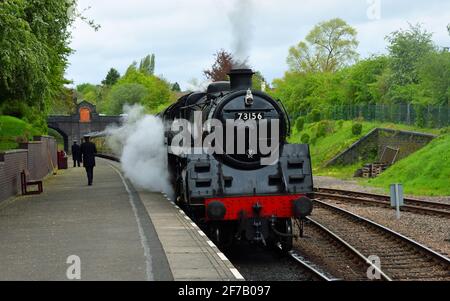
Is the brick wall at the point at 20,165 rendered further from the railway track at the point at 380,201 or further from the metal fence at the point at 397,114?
the metal fence at the point at 397,114

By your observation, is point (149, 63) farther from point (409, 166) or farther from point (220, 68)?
point (409, 166)

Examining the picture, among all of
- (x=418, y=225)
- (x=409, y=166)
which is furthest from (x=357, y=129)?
(x=418, y=225)

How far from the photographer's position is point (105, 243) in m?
10.9

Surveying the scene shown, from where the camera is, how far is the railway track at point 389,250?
35.6ft

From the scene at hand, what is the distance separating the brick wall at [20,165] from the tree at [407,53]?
2608 centimetres

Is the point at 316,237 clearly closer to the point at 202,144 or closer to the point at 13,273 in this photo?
the point at 202,144

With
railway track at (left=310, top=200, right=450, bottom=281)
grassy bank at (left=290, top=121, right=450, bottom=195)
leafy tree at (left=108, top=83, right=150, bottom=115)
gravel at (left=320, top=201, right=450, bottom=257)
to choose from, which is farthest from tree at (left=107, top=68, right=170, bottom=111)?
railway track at (left=310, top=200, right=450, bottom=281)

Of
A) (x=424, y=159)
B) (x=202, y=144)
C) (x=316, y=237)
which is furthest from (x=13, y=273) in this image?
(x=424, y=159)

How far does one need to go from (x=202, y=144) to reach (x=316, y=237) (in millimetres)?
3772

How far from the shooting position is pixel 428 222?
16.4 metres

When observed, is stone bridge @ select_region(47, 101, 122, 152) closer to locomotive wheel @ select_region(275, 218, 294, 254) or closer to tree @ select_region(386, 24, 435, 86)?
tree @ select_region(386, 24, 435, 86)

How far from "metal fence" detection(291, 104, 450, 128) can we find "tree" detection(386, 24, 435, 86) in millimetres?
3712

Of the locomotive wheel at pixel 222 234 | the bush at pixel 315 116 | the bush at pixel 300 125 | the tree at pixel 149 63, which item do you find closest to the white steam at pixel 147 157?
the locomotive wheel at pixel 222 234

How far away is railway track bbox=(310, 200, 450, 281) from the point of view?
10.9 meters
